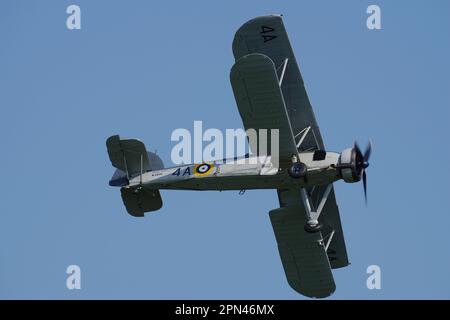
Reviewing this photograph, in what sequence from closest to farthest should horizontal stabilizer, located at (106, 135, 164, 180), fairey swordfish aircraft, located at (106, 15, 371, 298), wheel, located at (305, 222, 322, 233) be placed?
fairey swordfish aircraft, located at (106, 15, 371, 298), wheel, located at (305, 222, 322, 233), horizontal stabilizer, located at (106, 135, 164, 180)

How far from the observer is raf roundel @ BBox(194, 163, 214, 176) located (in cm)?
3797

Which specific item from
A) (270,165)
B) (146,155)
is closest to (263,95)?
(270,165)

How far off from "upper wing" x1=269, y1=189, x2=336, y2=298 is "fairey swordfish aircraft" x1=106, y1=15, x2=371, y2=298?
30 mm

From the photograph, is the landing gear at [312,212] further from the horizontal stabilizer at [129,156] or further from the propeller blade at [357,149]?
the horizontal stabilizer at [129,156]

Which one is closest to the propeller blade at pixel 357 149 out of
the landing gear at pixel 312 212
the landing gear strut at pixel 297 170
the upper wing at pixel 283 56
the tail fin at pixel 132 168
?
the upper wing at pixel 283 56

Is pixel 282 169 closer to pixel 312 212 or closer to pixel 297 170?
pixel 297 170

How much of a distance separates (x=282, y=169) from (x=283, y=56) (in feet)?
10.9

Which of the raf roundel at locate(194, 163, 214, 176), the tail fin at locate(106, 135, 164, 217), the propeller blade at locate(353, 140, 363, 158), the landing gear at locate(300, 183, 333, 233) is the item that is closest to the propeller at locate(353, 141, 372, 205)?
the propeller blade at locate(353, 140, 363, 158)

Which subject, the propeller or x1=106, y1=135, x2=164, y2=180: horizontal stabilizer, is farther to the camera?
x1=106, y1=135, x2=164, y2=180: horizontal stabilizer

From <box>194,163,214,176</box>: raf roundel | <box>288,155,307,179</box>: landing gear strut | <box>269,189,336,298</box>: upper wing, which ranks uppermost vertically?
<box>194,163,214,176</box>: raf roundel

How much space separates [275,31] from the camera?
37.6m

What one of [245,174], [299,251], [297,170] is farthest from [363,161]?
[299,251]

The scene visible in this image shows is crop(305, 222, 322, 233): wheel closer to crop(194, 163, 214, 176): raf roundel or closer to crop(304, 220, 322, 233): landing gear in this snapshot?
crop(304, 220, 322, 233): landing gear
